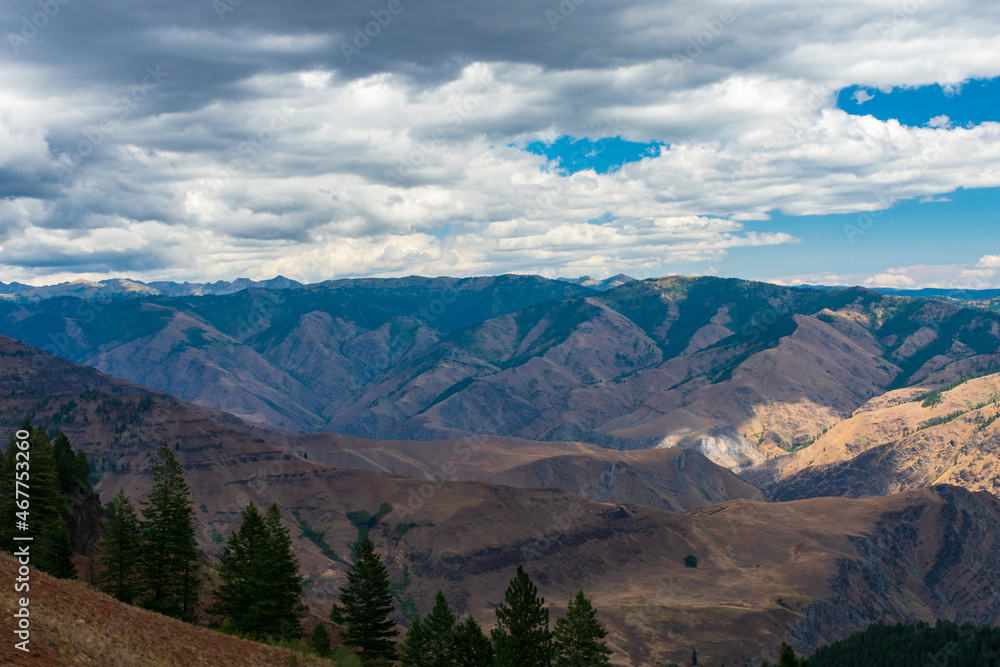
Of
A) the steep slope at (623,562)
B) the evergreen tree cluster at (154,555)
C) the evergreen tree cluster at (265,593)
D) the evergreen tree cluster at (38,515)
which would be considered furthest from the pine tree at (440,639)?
the steep slope at (623,562)

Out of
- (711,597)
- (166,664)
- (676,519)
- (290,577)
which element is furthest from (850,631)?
(166,664)

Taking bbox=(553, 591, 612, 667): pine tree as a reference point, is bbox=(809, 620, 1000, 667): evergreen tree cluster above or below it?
below

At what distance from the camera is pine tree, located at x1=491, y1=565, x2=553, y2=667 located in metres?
49.6

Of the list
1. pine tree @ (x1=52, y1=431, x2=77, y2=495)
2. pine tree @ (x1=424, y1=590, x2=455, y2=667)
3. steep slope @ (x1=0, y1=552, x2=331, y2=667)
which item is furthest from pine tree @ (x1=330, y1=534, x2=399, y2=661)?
pine tree @ (x1=52, y1=431, x2=77, y2=495)

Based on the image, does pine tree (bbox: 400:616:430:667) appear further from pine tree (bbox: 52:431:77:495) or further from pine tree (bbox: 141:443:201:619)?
pine tree (bbox: 52:431:77:495)

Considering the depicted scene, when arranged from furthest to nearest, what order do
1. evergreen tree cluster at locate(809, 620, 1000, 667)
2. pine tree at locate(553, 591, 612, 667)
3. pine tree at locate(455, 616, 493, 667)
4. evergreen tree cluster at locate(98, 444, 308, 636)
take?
1. evergreen tree cluster at locate(809, 620, 1000, 667)
2. evergreen tree cluster at locate(98, 444, 308, 636)
3. pine tree at locate(455, 616, 493, 667)
4. pine tree at locate(553, 591, 612, 667)

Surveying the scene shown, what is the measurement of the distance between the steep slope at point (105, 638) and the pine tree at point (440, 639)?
12.3 meters

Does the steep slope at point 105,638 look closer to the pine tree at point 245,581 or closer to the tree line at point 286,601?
the tree line at point 286,601

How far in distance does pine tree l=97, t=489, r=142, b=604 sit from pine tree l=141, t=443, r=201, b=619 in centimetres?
70

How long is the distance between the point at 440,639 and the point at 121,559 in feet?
75.3

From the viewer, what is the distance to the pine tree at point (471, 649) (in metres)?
50.2

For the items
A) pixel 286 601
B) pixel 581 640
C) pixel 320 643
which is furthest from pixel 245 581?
pixel 581 640

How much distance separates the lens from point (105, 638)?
28.7 metres

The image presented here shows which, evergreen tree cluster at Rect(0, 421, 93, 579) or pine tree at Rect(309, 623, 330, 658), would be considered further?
pine tree at Rect(309, 623, 330, 658)
